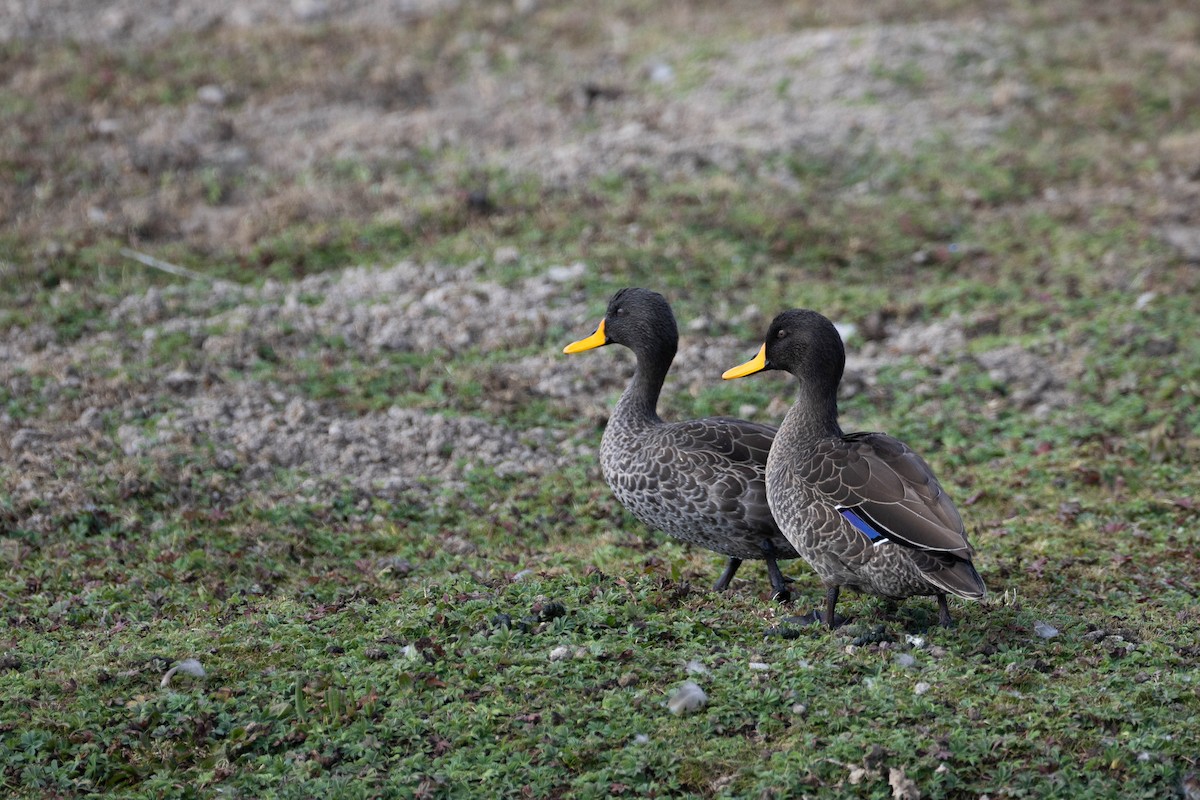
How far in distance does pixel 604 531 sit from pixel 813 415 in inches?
76.1

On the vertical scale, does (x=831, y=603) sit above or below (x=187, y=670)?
below

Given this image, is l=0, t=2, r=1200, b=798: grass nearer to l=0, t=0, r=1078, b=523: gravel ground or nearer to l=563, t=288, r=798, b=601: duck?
l=0, t=0, r=1078, b=523: gravel ground

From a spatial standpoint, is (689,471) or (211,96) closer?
(689,471)

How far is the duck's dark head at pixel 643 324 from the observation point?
25.0ft

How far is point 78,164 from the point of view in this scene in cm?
1331

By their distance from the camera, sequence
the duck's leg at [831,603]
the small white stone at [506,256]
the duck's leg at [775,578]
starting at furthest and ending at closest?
the small white stone at [506,256] < the duck's leg at [775,578] < the duck's leg at [831,603]

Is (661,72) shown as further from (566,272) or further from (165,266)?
(165,266)

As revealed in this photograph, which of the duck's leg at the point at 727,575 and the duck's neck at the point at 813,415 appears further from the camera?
the duck's leg at the point at 727,575

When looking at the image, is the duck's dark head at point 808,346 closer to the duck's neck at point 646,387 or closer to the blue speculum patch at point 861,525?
the blue speculum patch at point 861,525

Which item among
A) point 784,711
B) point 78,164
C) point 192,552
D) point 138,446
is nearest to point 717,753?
point 784,711

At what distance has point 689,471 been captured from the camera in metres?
6.82

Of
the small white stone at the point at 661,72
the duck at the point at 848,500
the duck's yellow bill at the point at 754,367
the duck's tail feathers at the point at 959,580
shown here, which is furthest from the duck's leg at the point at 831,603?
the small white stone at the point at 661,72

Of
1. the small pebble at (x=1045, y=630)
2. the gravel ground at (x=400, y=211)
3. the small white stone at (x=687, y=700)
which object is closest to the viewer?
the small white stone at (x=687, y=700)

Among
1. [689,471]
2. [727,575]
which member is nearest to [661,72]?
[689,471]
